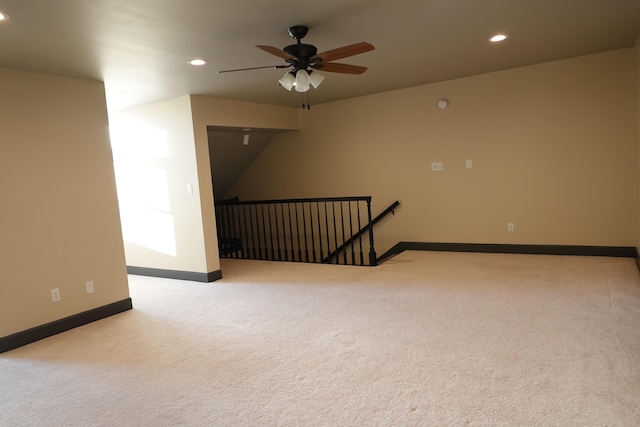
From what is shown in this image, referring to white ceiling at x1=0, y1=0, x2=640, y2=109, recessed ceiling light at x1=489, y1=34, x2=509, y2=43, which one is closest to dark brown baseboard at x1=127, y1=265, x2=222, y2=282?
white ceiling at x1=0, y1=0, x2=640, y2=109

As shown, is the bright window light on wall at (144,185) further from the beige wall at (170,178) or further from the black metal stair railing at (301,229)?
the black metal stair railing at (301,229)

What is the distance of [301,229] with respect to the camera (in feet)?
24.4

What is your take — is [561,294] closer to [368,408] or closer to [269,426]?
[368,408]

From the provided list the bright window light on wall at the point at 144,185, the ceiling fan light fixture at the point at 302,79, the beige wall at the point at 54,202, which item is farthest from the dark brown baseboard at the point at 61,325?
the ceiling fan light fixture at the point at 302,79

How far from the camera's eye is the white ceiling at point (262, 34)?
269 centimetres

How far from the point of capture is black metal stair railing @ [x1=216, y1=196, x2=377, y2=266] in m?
6.73

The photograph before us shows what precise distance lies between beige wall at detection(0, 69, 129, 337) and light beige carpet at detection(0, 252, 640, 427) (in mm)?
341

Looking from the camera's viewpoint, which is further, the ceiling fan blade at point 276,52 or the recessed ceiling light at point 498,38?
the recessed ceiling light at point 498,38

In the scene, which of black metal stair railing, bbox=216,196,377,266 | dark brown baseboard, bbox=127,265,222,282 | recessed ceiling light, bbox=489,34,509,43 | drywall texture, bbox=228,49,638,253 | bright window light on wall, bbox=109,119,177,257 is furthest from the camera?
black metal stair railing, bbox=216,196,377,266

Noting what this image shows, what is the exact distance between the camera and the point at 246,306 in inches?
165

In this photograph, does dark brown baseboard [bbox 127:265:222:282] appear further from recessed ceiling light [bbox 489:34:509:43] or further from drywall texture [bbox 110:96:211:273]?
recessed ceiling light [bbox 489:34:509:43]

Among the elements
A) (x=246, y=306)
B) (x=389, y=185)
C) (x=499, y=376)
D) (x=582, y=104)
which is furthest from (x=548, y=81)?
(x=246, y=306)

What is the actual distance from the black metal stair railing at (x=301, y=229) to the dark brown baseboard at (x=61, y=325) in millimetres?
2605

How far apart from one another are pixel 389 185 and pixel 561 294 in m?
3.03
